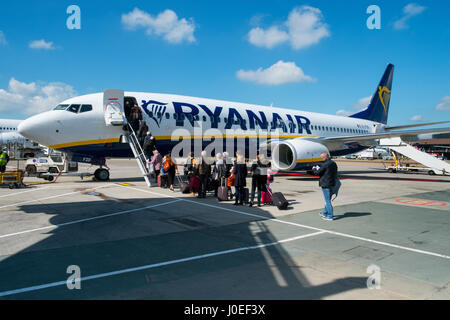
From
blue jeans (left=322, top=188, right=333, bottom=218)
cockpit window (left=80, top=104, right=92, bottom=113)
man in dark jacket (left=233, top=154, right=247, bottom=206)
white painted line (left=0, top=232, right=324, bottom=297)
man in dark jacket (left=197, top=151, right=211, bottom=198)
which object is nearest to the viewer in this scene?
white painted line (left=0, top=232, right=324, bottom=297)

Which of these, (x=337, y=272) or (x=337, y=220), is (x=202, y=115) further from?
(x=337, y=272)

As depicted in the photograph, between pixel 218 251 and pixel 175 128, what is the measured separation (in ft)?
35.0

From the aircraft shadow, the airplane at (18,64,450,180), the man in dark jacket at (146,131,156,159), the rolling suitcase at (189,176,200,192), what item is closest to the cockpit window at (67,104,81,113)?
the airplane at (18,64,450,180)

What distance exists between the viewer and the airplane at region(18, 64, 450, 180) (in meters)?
13.1

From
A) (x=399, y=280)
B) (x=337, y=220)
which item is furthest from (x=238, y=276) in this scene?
(x=337, y=220)

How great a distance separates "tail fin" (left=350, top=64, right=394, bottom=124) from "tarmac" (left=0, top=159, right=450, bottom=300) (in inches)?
819

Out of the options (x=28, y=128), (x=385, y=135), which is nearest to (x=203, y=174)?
(x=28, y=128)

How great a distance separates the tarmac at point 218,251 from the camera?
365 cm

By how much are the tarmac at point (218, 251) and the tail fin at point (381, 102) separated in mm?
20809

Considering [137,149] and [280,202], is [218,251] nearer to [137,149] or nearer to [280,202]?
[280,202]

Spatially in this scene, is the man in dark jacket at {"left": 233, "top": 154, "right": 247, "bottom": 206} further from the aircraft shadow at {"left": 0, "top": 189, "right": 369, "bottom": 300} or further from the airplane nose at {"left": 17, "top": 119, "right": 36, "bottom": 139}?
the airplane nose at {"left": 17, "top": 119, "right": 36, "bottom": 139}

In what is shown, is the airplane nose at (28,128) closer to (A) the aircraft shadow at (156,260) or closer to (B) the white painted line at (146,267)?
(A) the aircraft shadow at (156,260)

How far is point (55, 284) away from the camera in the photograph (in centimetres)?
370

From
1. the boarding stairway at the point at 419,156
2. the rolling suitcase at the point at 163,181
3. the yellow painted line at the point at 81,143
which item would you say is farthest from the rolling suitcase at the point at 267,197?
the boarding stairway at the point at 419,156
